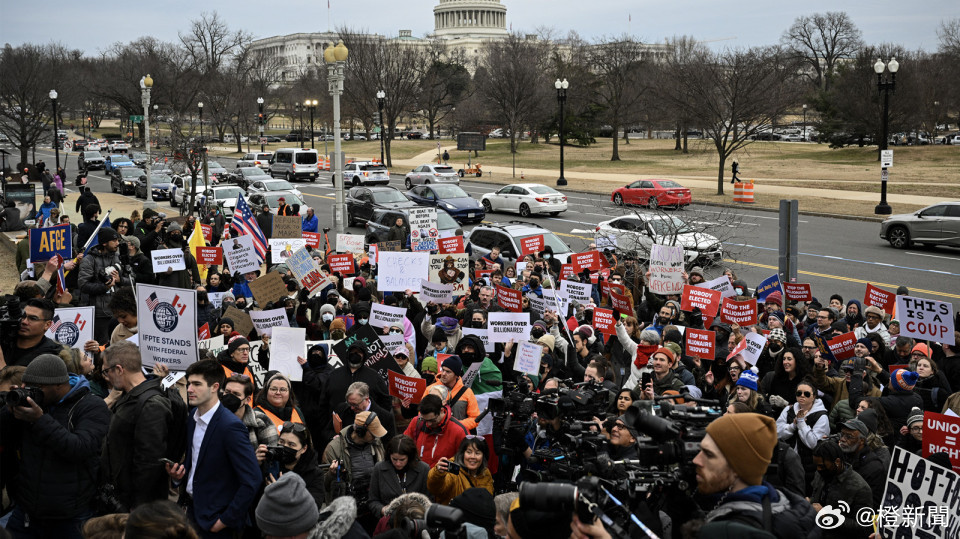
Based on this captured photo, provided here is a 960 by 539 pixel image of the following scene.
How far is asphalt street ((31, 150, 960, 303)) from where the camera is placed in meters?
20.5

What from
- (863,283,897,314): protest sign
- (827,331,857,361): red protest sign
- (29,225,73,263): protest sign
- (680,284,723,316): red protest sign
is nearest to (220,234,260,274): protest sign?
(29,225,73,263): protest sign

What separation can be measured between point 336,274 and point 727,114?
3332 cm

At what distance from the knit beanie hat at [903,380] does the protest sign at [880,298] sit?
13.7 ft

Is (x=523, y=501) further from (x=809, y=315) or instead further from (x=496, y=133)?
(x=496, y=133)

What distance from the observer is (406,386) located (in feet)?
25.9

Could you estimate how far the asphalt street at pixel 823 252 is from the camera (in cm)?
2045

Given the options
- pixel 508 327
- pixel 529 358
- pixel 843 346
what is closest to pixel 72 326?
pixel 508 327

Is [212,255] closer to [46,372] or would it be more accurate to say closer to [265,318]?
[265,318]

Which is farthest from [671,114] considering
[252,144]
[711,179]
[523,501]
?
[523,501]

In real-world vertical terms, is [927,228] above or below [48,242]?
below

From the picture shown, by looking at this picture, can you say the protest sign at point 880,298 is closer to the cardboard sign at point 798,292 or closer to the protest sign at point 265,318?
the cardboard sign at point 798,292

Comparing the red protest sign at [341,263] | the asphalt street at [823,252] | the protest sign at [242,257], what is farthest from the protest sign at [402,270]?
the asphalt street at [823,252]

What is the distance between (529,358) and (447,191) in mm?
25469

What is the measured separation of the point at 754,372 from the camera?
7.80m
